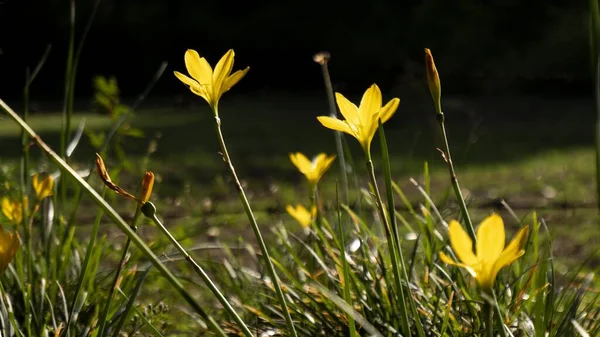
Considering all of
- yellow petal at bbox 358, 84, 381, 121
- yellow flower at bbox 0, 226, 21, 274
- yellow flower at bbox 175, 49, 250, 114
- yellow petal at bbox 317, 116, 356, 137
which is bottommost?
yellow flower at bbox 0, 226, 21, 274

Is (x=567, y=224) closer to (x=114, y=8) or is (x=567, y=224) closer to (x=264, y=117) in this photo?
(x=264, y=117)

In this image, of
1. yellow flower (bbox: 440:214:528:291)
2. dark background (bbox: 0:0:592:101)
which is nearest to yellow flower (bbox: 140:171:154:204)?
yellow flower (bbox: 440:214:528:291)

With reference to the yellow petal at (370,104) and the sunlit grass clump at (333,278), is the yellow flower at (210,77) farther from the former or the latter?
the yellow petal at (370,104)

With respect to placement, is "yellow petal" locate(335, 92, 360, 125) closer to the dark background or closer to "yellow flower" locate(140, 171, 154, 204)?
"yellow flower" locate(140, 171, 154, 204)

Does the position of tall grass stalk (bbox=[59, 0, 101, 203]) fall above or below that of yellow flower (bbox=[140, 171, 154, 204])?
above

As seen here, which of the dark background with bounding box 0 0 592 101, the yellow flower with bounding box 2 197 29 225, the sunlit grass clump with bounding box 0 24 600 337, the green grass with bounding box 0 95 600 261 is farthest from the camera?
the dark background with bounding box 0 0 592 101

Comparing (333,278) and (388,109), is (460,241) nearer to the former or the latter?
(388,109)

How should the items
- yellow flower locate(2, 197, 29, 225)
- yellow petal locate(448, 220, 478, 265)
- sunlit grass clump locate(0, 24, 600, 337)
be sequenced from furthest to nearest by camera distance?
1. yellow flower locate(2, 197, 29, 225)
2. sunlit grass clump locate(0, 24, 600, 337)
3. yellow petal locate(448, 220, 478, 265)

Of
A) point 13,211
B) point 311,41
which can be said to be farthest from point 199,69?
point 311,41
